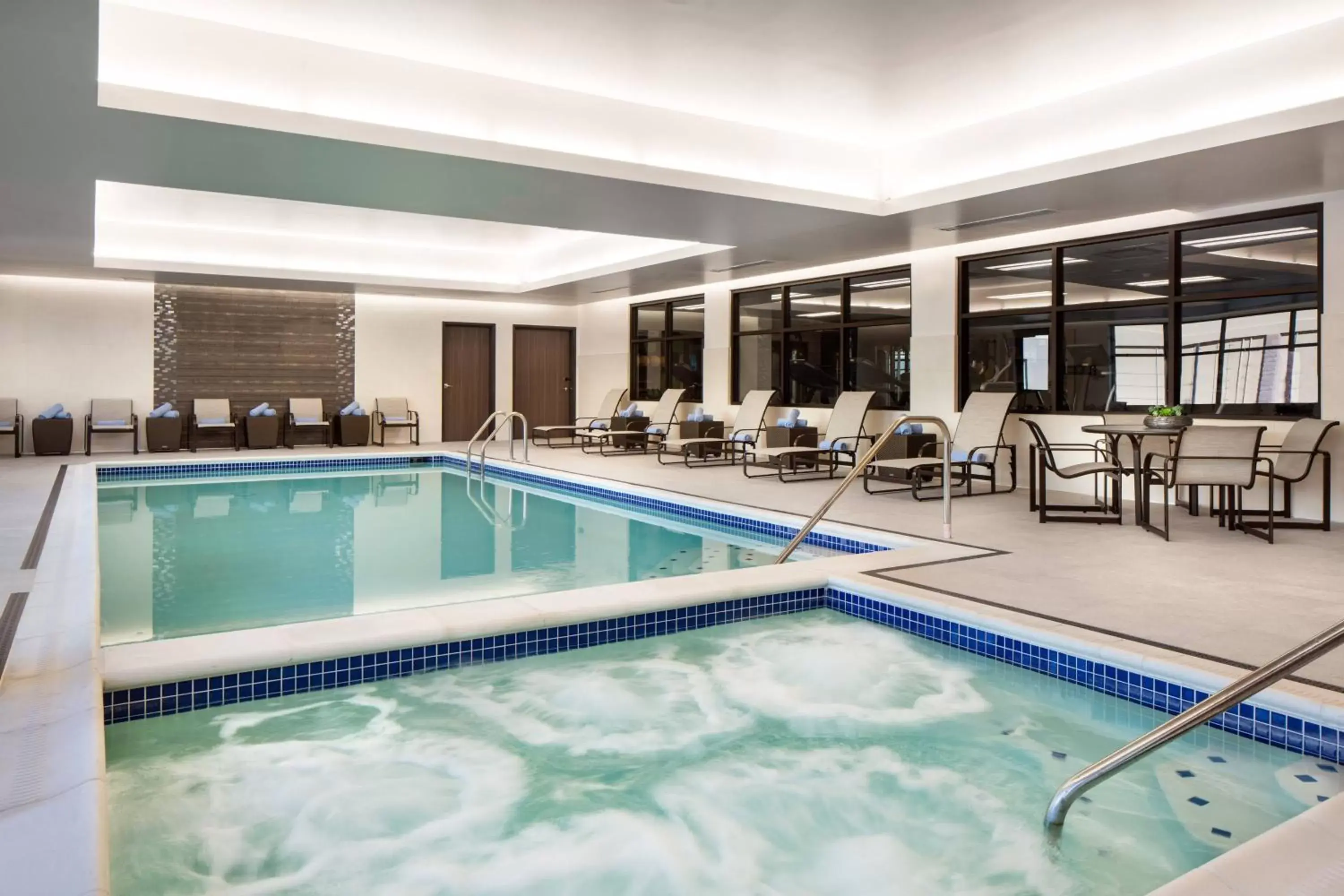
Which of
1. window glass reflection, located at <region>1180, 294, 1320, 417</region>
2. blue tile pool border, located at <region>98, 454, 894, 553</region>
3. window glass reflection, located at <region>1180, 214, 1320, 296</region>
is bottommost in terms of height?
blue tile pool border, located at <region>98, 454, 894, 553</region>

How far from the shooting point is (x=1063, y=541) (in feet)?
18.6

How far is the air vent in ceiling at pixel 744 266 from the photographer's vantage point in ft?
33.9

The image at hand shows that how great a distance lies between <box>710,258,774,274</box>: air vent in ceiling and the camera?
10344 mm

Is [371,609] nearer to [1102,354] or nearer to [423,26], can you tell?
[423,26]

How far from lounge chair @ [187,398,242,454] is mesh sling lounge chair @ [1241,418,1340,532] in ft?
39.2

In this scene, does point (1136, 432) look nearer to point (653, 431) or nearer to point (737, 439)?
point (737, 439)

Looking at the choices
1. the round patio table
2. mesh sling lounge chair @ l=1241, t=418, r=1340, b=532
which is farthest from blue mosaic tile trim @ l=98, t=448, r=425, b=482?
mesh sling lounge chair @ l=1241, t=418, r=1340, b=532

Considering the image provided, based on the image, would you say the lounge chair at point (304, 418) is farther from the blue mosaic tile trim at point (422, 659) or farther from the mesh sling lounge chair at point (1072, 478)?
the blue mosaic tile trim at point (422, 659)

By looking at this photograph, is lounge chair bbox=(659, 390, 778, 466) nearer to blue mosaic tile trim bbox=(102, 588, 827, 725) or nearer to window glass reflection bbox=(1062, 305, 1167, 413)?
window glass reflection bbox=(1062, 305, 1167, 413)

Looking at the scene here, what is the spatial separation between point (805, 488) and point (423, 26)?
508cm

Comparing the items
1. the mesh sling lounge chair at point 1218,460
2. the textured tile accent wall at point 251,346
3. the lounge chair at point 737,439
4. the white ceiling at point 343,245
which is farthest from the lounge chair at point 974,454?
the textured tile accent wall at point 251,346

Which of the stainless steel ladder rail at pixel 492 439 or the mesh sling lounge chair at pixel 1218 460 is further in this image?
the stainless steel ladder rail at pixel 492 439

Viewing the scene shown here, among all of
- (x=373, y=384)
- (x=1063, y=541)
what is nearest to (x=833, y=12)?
(x=1063, y=541)

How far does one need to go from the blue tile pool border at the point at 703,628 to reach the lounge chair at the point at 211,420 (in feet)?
33.7
